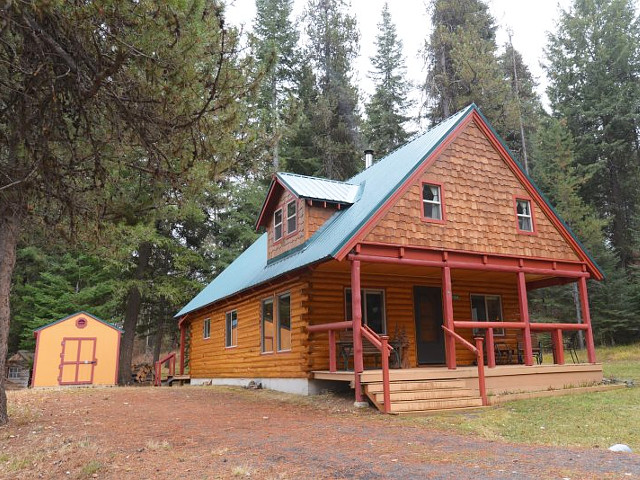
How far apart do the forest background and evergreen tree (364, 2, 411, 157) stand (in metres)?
0.14

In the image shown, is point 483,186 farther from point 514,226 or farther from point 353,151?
point 353,151

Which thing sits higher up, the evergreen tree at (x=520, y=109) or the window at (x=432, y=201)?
the evergreen tree at (x=520, y=109)

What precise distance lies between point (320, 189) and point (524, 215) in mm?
5538

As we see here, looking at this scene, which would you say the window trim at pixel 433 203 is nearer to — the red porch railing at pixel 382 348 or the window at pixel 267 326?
the red porch railing at pixel 382 348

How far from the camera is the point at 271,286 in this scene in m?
14.8

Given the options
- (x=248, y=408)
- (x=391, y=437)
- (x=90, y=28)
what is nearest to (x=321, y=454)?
(x=391, y=437)

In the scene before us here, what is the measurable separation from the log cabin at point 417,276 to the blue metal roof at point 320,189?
6 centimetres

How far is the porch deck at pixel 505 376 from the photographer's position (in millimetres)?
10727

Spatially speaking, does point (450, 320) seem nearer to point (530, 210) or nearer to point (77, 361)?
point (530, 210)

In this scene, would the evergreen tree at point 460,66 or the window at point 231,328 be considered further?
the evergreen tree at point 460,66

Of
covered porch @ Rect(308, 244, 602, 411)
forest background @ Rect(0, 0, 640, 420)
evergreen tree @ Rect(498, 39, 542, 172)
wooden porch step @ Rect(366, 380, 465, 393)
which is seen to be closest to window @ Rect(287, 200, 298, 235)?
forest background @ Rect(0, 0, 640, 420)

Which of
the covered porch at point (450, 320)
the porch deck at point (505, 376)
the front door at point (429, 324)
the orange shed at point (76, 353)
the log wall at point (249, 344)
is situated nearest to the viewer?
the porch deck at point (505, 376)

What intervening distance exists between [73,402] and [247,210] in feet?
63.9

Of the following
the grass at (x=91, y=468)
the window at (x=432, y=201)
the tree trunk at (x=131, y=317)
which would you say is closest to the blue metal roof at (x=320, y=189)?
the window at (x=432, y=201)
